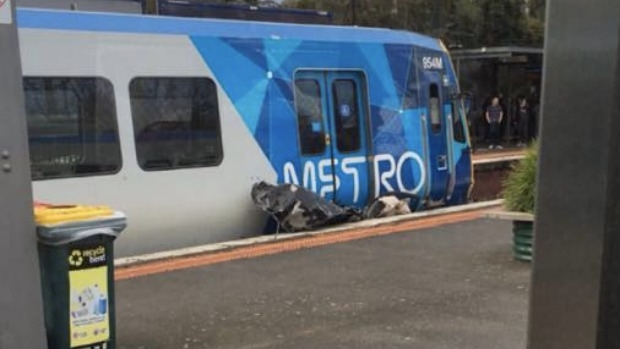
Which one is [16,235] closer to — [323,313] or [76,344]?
[76,344]

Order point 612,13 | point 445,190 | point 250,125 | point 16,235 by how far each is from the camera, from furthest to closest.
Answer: point 445,190 → point 250,125 → point 16,235 → point 612,13

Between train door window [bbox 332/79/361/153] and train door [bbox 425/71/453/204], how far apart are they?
149 centimetres

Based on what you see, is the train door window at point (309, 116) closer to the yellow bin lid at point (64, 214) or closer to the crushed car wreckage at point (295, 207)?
the crushed car wreckage at point (295, 207)

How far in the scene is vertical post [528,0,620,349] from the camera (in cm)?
292

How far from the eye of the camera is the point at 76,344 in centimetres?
376

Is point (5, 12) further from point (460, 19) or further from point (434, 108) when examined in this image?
point (460, 19)

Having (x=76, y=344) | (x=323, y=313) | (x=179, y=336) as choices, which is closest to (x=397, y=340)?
(x=323, y=313)

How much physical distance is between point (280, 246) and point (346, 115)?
2.85 m

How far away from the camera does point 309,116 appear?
34.8 feet

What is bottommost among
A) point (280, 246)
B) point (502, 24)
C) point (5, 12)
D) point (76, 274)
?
point (280, 246)

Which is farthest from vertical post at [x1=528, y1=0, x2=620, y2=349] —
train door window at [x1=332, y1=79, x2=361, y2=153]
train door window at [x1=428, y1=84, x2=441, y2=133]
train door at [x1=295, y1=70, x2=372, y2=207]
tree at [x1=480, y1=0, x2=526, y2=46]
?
tree at [x1=480, y1=0, x2=526, y2=46]

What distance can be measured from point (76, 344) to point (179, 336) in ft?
6.49

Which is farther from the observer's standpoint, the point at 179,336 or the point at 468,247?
the point at 468,247

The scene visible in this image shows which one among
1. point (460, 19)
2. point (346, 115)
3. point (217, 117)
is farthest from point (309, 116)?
point (460, 19)
